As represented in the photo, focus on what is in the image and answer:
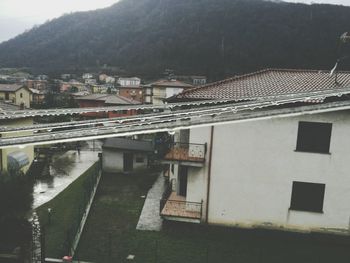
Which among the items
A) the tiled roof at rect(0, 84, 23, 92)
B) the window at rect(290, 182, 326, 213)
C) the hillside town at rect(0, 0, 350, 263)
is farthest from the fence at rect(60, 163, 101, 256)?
the tiled roof at rect(0, 84, 23, 92)

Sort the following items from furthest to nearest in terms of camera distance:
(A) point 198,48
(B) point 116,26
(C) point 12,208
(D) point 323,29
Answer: (B) point 116,26 → (A) point 198,48 → (D) point 323,29 → (C) point 12,208

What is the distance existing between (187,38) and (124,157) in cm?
9479

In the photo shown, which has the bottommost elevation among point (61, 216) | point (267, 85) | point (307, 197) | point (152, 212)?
point (61, 216)

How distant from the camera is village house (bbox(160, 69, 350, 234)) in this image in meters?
15.2

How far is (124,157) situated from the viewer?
27.6 metres

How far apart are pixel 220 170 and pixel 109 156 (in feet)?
44.5

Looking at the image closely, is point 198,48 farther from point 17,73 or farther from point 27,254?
point 27,254

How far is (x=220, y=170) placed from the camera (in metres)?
16.0

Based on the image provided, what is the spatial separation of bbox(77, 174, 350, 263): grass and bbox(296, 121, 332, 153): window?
13.0ft

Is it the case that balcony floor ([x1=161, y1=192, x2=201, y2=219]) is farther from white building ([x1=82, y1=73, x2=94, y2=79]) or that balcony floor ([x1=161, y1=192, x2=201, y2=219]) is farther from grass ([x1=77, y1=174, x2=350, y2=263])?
white building ([x1=82, y1=73, x2=94, y2=79])

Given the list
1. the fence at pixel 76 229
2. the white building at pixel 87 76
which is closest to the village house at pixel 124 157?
the fence at pixel 76 229

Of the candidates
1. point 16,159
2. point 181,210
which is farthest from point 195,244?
point 16,159

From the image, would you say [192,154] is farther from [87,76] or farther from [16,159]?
[87,76]

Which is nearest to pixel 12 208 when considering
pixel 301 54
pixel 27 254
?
pixel 27 254
